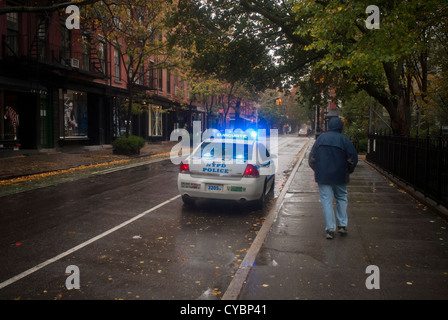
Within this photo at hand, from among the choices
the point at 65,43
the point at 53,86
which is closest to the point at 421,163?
the point at 53,86

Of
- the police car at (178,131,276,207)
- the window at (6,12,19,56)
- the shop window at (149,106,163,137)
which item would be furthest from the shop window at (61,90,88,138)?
the police car at (178,131,276,207)

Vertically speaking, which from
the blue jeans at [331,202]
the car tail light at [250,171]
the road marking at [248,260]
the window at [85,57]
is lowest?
the road marking at [248,260]

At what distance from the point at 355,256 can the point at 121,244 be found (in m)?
3.52

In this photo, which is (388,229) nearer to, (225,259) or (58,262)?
(225,259)

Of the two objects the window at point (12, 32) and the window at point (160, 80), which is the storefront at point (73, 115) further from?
the window at point (160, 80)

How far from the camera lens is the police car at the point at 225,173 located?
26.4ft

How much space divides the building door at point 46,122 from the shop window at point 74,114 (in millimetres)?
1504

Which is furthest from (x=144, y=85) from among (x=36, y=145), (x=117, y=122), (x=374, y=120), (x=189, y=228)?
(x=189, y=228)

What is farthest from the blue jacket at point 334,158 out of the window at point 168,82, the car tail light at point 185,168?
the window at point 168,82

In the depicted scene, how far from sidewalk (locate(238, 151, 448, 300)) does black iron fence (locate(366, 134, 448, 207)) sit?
58 cm

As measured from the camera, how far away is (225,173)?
8.12 meters

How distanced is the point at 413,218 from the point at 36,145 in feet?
64.9

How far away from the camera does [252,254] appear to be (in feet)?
18.3

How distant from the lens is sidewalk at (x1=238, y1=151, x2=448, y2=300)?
4305 millimetres
